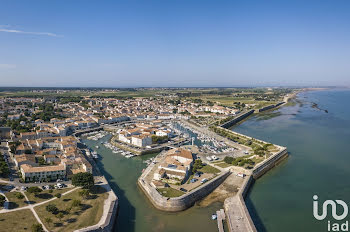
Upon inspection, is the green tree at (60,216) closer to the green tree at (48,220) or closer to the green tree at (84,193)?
the green tree at (48,220)

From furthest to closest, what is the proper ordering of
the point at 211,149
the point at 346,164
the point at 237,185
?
1. the point at 211,149
2. the point at 346,164
3. the point at 237,185

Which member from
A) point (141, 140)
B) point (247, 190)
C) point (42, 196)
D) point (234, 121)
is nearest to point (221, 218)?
point (247, 190)

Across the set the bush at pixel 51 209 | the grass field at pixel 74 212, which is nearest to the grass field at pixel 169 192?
the grass field at pixel 74 212

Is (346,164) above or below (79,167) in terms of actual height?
below

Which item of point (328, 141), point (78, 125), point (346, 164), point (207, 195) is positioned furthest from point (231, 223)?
point (78, 125)

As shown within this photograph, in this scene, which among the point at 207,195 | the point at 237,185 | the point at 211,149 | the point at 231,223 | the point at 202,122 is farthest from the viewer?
the point at 202,122

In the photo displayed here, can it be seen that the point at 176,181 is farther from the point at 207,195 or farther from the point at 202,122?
the point at 202,122
